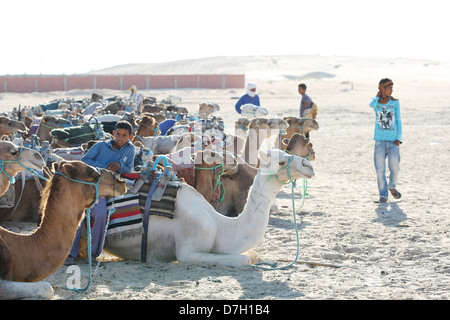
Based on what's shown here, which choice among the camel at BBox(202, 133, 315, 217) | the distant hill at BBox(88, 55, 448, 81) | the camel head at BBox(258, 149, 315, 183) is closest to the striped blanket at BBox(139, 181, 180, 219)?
the camel head at BBox(258, 149, 315, 183)

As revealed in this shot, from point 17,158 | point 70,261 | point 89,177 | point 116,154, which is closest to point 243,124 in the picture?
point 116,154

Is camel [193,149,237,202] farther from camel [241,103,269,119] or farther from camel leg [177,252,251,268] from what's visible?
camel [241,103,269,119]

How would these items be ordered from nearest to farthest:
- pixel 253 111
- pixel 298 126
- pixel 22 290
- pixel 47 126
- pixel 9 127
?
1. pixel 22 290
2. pixel 9 127
3. pixel 47 126
4. pixel 298 126
5. pixel 253 111

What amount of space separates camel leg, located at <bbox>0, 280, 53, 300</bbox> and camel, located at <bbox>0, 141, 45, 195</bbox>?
1.08 metres

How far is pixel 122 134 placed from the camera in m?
7.14

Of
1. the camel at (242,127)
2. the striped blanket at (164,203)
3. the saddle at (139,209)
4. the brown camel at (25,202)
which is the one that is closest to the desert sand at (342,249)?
the brown camel at (25,202)

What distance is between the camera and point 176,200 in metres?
6.70

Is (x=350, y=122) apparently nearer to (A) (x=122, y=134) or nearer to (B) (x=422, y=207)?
(B) (x=422, y=207)

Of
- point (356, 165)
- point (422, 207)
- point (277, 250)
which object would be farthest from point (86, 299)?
point (356, 165)

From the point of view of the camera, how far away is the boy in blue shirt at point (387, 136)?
10.6m

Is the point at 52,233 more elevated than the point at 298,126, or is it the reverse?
the point at 298,126

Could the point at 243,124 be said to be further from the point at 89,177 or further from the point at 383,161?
the point at 89,177

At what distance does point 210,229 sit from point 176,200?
0.42 m

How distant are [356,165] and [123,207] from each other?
369 inches
